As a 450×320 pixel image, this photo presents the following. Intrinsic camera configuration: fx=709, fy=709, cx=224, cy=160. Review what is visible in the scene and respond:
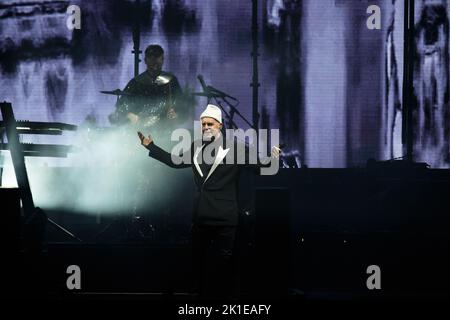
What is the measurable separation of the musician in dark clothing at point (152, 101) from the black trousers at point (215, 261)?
2.70m

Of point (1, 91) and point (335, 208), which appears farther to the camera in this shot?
point (1, 91)

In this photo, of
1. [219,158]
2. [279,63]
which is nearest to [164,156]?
[219,158]

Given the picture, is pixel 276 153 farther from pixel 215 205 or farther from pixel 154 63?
pixel 154 63

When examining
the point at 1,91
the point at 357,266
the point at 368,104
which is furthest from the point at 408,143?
the point at 1,91

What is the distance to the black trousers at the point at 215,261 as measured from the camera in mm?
4699

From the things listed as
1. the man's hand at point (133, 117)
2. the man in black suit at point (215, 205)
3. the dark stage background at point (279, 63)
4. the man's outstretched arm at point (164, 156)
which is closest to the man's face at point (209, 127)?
the man in black suit at point (215, 205)

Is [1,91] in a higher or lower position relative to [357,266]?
higher

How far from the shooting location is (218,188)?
479cm

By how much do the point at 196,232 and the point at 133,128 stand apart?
2820 millimetres

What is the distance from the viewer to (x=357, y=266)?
6137 millimetres

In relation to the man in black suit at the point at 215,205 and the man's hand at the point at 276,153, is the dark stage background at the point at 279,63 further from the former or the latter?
the man's hand at the point at 276,153

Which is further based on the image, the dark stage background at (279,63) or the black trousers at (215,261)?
the dark stage background at (279,63)

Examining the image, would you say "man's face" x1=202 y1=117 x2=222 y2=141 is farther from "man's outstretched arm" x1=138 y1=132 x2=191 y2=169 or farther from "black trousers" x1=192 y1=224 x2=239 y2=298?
"black trousers" x1=192 y1=224 x2=239 y2=298

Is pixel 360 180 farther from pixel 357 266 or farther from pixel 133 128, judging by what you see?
pixel 133 128
